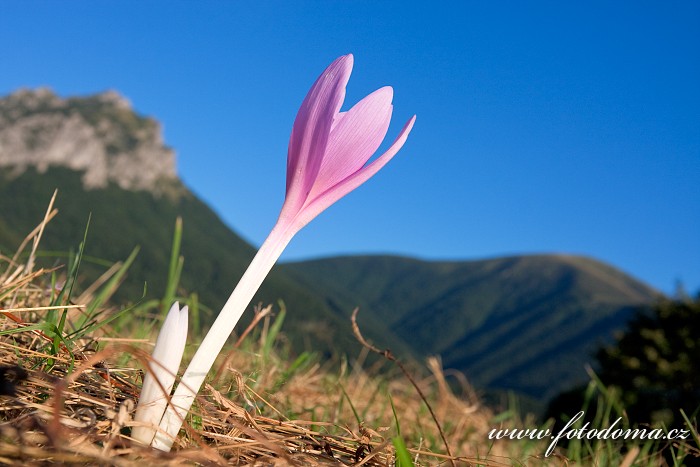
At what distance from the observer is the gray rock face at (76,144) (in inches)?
6875

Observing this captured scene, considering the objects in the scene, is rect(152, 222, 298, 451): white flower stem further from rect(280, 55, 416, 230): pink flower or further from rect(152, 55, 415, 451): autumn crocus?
rect(280, 55, 416, 230): pink flower

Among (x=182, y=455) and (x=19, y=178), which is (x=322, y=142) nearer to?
(x=182, y=455)

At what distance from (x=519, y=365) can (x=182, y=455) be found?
199912mm

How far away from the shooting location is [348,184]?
1.19 m

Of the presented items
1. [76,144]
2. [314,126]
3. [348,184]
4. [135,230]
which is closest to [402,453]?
[348,184]

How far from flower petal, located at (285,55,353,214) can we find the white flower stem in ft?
0.53

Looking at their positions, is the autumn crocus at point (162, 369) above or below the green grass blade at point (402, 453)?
above

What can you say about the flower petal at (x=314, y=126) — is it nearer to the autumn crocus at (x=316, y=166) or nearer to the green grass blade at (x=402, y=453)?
the autumn crocus at (x=316, y=166)

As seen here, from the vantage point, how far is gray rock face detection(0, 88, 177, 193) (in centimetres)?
17462

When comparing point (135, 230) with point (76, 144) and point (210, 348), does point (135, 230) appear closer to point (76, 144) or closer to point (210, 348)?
point (76, 144)

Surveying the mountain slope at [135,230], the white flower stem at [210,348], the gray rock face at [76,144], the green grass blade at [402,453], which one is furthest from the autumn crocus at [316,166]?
the gray rock face at [76,144]

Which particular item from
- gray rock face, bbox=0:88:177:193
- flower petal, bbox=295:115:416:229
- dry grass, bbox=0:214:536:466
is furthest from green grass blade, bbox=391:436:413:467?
gray rock face, bbox=0:88:177:193

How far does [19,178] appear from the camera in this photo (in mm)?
166750

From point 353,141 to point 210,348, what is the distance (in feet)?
1.64
